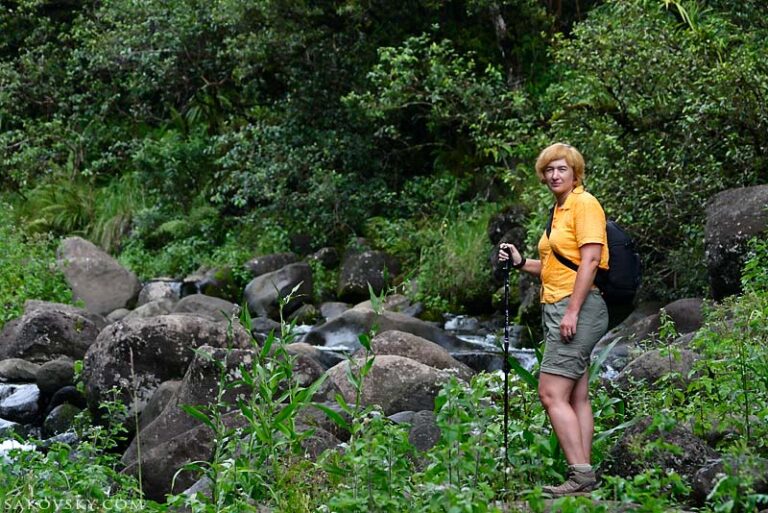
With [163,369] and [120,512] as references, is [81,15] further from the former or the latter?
[120,512]

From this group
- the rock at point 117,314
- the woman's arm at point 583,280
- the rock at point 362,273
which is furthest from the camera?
the rock at point 362,273

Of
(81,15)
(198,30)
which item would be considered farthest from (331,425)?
(81,15)

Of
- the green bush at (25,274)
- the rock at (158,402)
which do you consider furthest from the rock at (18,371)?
the rock at (158,402)

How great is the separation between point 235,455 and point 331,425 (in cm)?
206

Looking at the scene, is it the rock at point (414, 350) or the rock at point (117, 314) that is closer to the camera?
the rock at point (414, 350)

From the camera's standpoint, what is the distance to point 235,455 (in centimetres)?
562

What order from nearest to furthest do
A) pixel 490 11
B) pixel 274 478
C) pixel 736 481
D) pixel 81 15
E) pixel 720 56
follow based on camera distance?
pixel 736 481
pixel 274 478
pixel 720 56
pixel 490 11
pixel 81 15

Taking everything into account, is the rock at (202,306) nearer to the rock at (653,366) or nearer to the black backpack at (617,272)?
the rock at (653,366)

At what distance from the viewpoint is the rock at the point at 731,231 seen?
1081 centimetres

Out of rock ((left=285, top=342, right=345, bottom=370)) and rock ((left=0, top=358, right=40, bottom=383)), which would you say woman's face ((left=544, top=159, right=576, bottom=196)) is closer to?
rock ((left=285, top=342, right=345, bottom=370))

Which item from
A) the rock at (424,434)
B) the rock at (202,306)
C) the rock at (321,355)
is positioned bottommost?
the rock at (202,306)

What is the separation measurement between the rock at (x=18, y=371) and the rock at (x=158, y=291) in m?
5.54

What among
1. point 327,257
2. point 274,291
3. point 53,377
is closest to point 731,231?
point 53,377

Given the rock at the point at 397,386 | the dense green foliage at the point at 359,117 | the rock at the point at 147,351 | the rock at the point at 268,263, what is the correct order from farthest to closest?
the rock at the point at 268,263
the dense green foliage at the point at 359,117
the rock at the point at 147,351
the rock at the point at 397,386
